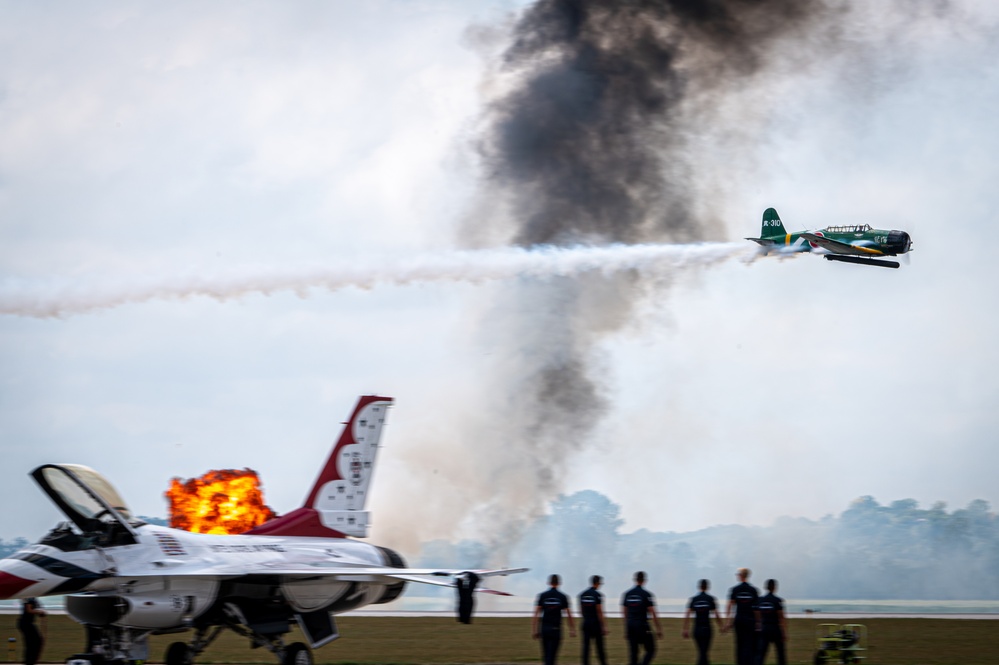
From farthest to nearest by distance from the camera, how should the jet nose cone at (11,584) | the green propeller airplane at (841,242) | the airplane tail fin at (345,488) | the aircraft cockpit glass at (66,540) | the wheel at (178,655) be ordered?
the green propeller airplane at (841,242)
the airplane tail fin at (345,488)
the wheel at (178,655)
the aircraft cockpit glass at (66,540)
the jet nose cone at (11,584)

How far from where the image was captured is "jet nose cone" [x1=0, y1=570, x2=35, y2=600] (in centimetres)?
1856

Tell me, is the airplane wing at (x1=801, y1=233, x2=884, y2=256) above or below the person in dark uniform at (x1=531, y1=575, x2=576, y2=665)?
above

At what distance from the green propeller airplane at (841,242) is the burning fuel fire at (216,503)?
78.0 ft

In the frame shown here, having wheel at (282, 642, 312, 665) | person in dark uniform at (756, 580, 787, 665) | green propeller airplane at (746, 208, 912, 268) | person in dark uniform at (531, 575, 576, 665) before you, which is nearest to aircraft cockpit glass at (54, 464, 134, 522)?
wheel at (282, 642, 312, 665)

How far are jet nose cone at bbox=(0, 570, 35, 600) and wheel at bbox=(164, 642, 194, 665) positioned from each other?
11.7ft

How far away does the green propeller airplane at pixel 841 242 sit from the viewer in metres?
39.6

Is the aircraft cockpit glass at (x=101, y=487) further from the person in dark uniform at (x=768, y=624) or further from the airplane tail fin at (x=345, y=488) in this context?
the person in dark uniform at (x=768, y=624)

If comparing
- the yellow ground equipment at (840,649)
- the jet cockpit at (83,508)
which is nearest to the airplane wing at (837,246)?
the yellow ground equipment at (840,649)

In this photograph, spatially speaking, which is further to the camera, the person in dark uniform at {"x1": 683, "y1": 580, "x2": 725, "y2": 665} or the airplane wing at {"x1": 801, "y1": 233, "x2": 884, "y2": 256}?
the airplane wing at {"x1": 801, "y1": 233, "x2": 884, "y2": 256}

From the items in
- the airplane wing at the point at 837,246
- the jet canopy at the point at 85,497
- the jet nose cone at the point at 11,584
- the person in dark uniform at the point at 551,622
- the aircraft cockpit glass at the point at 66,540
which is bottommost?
the person in dark uniform at the point at 551,622

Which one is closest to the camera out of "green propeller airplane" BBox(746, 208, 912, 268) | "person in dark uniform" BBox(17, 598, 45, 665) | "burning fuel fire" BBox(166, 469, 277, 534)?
"person in dark uniform" BBox(17, 598, 45, 665)

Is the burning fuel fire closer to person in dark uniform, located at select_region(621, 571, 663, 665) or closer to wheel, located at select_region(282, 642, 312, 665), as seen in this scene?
wheel, located at select_region(282, 642, 312, 665)

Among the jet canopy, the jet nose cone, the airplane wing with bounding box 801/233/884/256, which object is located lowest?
the jet nose cone

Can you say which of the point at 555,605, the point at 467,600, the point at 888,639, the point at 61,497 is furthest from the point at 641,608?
the point at 888,639
